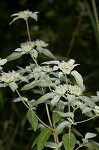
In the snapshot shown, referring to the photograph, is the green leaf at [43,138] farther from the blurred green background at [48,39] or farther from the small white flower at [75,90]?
the blurred green background at [48,39]

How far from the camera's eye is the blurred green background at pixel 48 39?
1922 mm

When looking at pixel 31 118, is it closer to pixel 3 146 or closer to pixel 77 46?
pixel 3 146

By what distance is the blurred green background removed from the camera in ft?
6.31

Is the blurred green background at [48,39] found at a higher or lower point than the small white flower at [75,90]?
higher

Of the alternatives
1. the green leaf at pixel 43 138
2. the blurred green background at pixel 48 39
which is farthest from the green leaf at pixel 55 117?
the blurred green background at pixel 48 39

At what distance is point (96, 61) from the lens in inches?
78.2

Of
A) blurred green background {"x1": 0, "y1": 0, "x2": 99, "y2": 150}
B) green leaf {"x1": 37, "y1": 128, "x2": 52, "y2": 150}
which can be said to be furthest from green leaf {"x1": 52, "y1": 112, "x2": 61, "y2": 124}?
blurred green background {"x1": 0, "y1": 0, "x2": 99, "y2": 150}

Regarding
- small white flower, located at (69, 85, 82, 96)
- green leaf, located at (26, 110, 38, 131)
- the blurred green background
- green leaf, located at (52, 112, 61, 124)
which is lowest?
green leaf, located at (52, 112, 61, 124)

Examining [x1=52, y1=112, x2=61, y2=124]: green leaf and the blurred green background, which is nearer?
[x1=52, y1=112, x2=61, y2=124]: green leaf

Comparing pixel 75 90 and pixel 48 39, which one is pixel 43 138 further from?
pixel 48 39

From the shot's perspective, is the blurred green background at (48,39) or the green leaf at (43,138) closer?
the green leaf at (43,138)

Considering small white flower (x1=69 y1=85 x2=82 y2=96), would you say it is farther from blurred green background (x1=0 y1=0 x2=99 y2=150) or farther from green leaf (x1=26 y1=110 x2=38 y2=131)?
blurred green background (x1=0 y1=0 x2=99 y2=150)

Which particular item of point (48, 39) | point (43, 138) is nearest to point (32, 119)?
point (43, 138)

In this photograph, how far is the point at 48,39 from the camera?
224 centimetres
